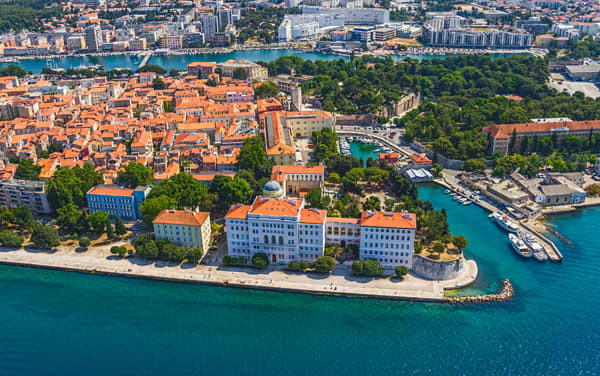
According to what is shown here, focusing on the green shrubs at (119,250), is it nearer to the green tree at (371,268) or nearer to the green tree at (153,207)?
the green tree at (153,207)

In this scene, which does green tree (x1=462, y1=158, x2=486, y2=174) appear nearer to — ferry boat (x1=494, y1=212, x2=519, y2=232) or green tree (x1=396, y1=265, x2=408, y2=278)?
ferry boat (x1=494, y1=212, x2=519, y2=232)

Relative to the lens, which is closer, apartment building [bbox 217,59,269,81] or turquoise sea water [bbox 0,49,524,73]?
apartment building [bbox 217,59,269,81]

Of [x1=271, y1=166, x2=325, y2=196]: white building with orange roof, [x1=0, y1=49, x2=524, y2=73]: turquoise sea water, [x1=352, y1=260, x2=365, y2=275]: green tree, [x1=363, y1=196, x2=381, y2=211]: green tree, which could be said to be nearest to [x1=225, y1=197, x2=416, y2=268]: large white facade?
[x1=352, y1=260, x2=365, y2=275]: green tree

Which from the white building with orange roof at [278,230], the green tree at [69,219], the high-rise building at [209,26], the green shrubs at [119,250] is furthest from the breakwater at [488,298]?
the high-rise building at [209,26]

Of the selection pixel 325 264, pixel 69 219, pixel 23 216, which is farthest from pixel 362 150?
pixel 23 216

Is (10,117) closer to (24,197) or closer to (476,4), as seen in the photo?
(24,197)
